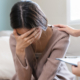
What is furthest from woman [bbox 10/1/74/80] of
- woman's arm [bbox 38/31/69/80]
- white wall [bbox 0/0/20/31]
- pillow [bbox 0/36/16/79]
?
white wall [bbox 0/0/20/31]

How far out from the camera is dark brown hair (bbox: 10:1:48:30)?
27.7 inches

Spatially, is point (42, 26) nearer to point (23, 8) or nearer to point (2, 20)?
point (23, 8)

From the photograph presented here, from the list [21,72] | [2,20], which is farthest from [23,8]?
[2,20]

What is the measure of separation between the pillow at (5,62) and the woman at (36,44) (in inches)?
10.6

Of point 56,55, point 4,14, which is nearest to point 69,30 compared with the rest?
point 56,55

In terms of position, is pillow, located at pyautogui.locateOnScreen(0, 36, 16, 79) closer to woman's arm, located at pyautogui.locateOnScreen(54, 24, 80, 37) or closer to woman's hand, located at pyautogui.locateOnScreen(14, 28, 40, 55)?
woman's hand, located at pyautogui.locateOnScreen(14, 28, 40, 55)

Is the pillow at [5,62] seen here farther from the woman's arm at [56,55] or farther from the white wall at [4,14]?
the white wall at [4,14]

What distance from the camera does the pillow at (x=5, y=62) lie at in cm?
110

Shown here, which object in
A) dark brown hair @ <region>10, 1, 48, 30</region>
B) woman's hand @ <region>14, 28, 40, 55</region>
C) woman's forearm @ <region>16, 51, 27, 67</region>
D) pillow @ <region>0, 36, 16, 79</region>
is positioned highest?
dark brown hair @ <region>10, 1, 48, 30</region>

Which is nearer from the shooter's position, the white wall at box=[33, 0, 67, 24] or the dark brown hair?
the dark brown hair

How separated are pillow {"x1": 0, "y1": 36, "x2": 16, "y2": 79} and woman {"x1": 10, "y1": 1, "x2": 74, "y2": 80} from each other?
0.88ft

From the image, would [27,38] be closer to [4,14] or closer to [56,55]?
[56,55]

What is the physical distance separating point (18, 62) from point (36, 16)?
33cm

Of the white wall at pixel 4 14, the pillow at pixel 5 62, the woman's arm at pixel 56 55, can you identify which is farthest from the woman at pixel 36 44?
the white wall at pixel 4 14
